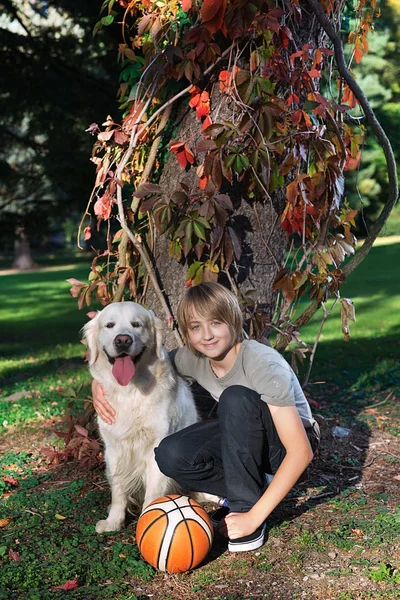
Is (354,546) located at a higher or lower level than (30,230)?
lower

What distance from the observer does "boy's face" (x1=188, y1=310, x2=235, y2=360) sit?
3.29 m

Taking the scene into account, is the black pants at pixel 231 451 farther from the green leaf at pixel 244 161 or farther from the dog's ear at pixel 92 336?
the green leaf at pixel 244 161

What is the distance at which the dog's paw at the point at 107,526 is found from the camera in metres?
3.43

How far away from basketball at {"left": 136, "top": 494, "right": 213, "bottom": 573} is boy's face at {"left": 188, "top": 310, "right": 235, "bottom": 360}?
2.31 feet

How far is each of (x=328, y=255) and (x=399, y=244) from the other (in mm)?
26636

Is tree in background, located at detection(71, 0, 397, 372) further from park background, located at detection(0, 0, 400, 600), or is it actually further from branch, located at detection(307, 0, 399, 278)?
park background, located at detection(0, 0, 400, 600)

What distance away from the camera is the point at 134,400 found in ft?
11.6

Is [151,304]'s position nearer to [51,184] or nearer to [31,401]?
[31,401]

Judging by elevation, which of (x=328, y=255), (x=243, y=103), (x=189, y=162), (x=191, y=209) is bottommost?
(x=328, y=255)

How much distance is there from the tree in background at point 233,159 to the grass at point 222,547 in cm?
101

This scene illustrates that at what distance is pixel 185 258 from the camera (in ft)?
14.2

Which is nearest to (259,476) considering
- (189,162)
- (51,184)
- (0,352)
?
(189,162)

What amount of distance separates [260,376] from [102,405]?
3.05ft

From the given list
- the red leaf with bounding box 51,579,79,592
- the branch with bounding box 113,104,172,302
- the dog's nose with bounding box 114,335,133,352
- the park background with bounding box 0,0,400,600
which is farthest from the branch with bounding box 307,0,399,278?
the red leaf with bounding box 51,579,79,592
